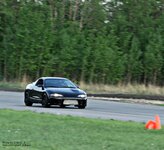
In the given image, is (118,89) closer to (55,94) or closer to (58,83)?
(58,83)

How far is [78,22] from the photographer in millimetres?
56938

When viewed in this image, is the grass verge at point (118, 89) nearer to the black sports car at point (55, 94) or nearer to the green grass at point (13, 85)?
the green grass at point (13, 85)

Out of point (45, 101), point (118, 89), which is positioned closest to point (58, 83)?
point (45, 101)

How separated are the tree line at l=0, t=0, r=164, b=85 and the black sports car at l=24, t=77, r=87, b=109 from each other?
24201 millimetres

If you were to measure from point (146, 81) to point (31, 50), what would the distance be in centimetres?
1116

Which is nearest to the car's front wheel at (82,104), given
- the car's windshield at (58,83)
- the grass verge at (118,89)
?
the car's windshield at (58,83)

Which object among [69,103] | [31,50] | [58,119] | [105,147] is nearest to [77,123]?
[58,119]

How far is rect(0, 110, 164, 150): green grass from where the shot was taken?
36.4 feet

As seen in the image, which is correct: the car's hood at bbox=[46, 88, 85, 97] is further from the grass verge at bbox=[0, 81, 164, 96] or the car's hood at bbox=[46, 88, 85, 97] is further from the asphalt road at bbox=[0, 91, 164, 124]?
the grass verge at bbox=[0, 81, 164, 96]

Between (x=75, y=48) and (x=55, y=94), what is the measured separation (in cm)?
2710

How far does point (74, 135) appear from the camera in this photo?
42.3ft

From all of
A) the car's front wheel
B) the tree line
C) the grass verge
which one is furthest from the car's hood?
the tree line

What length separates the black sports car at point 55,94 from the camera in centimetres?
2502

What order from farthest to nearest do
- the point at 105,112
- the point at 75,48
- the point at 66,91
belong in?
the point at 75,48 < the point at 66,91 < the point at 105,112
